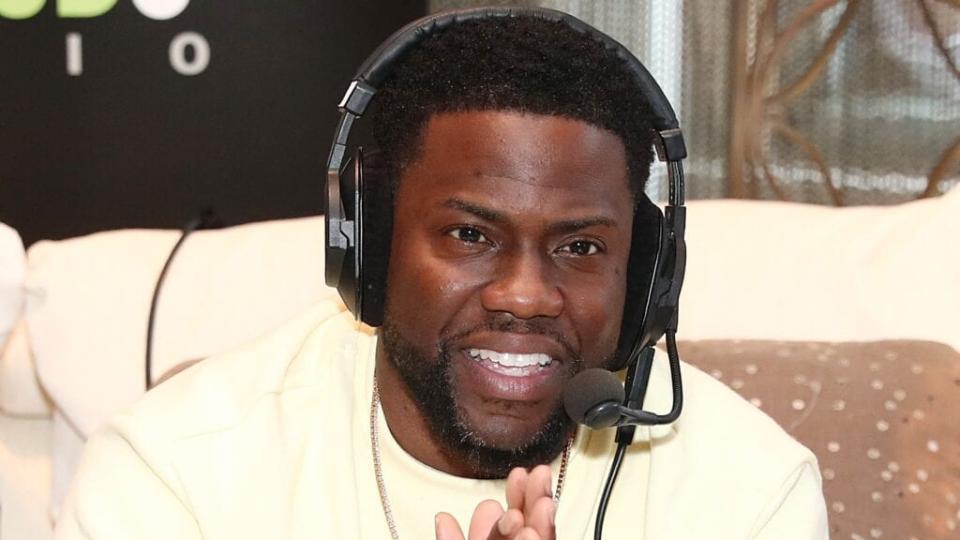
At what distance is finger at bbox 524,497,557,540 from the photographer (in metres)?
0.94

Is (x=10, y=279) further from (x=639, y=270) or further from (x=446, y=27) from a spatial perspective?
(x=639, y=270)

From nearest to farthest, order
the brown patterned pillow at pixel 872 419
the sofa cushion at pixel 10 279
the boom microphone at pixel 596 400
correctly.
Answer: the boom microphone at pixel 596 400 → the brown patterned pillow at pixel 872 419 → the sofa cushion at pixel 10 279

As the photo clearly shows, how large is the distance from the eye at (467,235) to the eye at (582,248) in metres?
0.09

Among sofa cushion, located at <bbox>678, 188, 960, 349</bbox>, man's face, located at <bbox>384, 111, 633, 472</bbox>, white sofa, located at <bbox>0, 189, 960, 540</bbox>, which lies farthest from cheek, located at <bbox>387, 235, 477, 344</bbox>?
sofa cushion, located at <bbox>678, 188, 960, 349</bbox>

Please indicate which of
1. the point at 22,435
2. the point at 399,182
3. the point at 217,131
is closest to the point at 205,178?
the point at 217,131

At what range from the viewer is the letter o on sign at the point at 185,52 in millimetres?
2262

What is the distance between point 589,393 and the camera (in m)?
1.07

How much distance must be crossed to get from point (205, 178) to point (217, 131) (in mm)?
94

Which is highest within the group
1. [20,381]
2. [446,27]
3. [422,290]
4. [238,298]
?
[446,27]

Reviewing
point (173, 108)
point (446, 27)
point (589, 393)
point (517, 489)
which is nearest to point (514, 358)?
point (589, 393)

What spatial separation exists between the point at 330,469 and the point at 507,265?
0.92 feet

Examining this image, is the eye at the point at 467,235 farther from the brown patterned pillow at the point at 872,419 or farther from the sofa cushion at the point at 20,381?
the sofa cushion at the point at 20,381

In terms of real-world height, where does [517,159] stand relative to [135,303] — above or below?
above

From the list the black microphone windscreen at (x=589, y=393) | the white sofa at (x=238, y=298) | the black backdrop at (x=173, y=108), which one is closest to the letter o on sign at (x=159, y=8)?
the black backdrop at (x=173, y=108)
